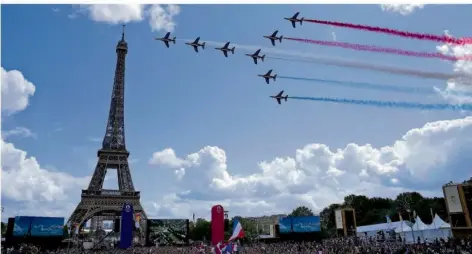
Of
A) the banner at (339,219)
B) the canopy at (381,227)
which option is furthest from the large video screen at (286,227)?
the canopy at (381,227)

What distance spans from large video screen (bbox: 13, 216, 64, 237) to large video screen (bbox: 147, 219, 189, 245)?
1665 centimetres

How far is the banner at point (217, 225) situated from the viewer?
44.1 metres

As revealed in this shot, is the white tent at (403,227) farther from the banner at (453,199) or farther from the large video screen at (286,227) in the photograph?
the large video screen at (286,227)

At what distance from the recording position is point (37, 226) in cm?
7412

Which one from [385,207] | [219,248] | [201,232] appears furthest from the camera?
[201,232]

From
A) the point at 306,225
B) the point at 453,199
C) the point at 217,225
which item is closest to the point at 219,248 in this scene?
the point at 217,225

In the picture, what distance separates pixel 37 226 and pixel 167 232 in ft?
78.8

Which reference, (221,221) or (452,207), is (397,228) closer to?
(452,207)

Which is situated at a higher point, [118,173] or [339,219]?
[118,173]

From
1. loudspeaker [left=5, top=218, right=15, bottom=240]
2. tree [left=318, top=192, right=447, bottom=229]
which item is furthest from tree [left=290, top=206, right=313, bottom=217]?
loudspeaker [left=5, top=218, right=15, bottom=240]

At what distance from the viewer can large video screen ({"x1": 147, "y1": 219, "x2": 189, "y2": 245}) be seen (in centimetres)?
8106

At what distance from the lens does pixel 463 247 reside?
39406mm

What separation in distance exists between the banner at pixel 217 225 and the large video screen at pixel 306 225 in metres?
39.5

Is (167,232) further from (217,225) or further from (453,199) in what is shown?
(453,199)
